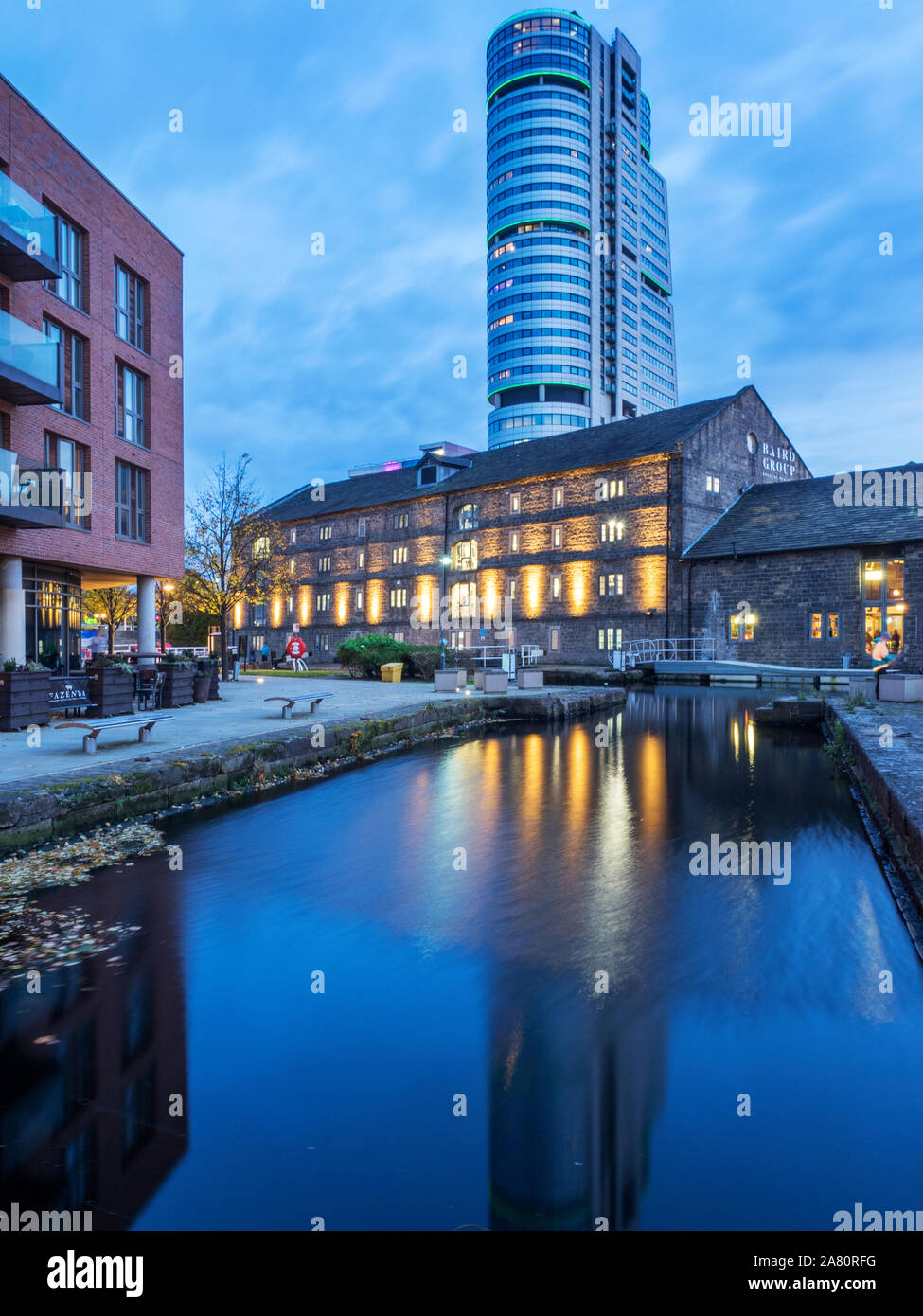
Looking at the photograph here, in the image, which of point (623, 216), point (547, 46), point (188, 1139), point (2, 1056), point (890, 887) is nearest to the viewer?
point (188, 1139)

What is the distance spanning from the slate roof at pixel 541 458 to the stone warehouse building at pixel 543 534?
0.12m

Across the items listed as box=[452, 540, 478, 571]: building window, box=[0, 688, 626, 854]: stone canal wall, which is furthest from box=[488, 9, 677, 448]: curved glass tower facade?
box=[0, 688, 626, 854]: stone canal wall

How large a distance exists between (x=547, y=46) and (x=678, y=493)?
3803 inches

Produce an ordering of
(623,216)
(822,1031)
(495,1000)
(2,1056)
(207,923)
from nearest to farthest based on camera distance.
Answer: (2,1056), (822,1031), (495,1000), (207,923), (623,216)

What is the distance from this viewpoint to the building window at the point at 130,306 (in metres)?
20.5

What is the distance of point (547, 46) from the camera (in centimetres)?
9988

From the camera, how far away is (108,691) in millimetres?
14344

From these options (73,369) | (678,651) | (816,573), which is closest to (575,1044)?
(73,369)

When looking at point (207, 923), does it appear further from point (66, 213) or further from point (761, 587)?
point (761, 587)

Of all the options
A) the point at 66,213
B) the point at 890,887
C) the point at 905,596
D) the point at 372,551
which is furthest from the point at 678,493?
the point at 890,887

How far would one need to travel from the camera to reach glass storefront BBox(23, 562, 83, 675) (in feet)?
57.6

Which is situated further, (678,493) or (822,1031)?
(678,493)

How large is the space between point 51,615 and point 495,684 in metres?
11.1

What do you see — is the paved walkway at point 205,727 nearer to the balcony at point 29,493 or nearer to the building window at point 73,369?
the balcony at point 29,493
